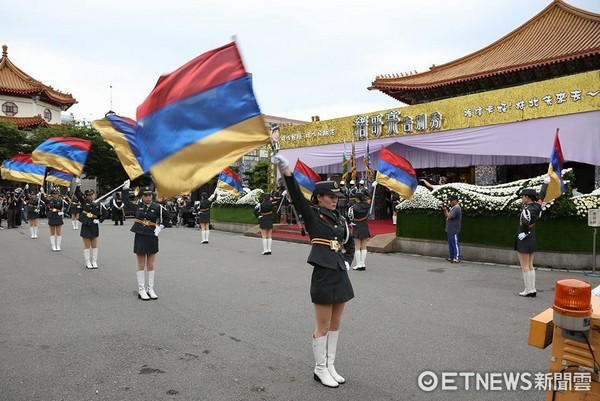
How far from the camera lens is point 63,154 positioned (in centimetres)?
978

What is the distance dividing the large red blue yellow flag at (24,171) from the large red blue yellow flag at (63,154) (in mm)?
3377

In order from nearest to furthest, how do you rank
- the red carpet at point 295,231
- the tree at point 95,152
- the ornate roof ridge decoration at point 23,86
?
the red carpet at point 295,231 < the tree at point 95,152 < the ornate roof ridge decoration at point 23,86

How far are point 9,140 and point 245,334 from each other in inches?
1135

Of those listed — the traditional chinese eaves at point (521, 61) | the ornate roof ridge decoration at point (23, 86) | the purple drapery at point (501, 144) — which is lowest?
the purple drapery at point (501, 144)

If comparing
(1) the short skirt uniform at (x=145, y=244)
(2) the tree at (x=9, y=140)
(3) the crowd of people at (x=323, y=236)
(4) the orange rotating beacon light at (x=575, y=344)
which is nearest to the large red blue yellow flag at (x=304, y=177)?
(3) the crowd of people at (x=323, y=236)

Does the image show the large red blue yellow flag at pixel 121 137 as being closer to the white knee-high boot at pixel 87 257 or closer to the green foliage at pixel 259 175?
the white knee-high boot at pixel 87 257

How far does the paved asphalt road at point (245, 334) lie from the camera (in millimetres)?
3932

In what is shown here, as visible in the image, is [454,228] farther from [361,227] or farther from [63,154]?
[63,154]

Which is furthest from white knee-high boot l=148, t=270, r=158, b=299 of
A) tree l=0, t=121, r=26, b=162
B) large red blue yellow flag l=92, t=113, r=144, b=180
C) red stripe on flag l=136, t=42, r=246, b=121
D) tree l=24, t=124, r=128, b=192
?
tree l=24, t=124, r=128, b=192

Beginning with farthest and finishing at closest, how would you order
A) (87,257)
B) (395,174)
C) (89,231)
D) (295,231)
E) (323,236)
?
(295,231), (395,174), (87,257), (89,231), (323,236)

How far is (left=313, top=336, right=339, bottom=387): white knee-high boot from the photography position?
3945 millimetres

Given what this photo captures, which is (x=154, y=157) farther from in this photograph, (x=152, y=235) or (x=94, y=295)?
(x=94, y=295)

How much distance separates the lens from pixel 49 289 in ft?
25.7

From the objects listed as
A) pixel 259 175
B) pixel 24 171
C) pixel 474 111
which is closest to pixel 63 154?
pixel 24 171
